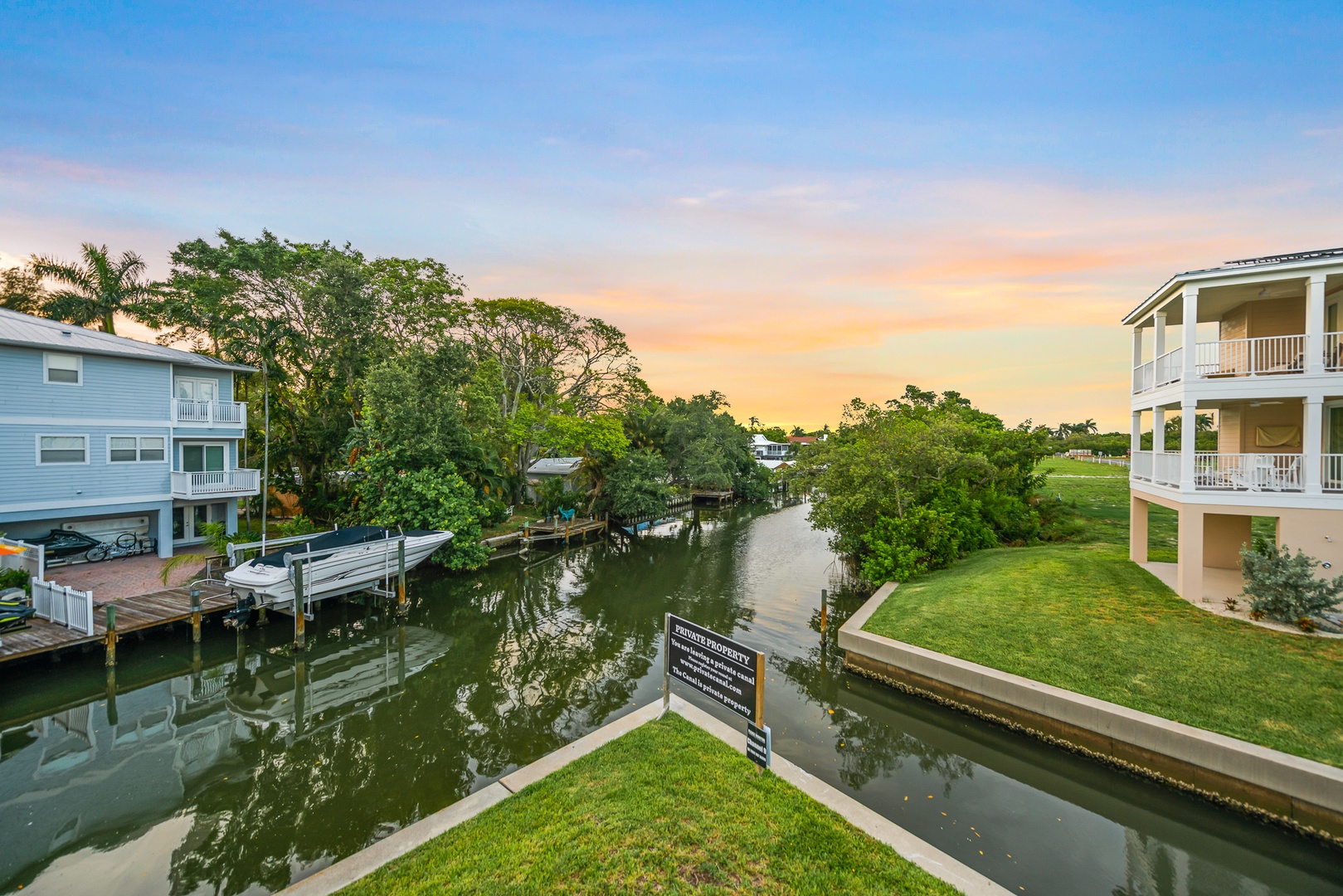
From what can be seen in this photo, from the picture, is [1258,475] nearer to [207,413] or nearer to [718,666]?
[718,666]

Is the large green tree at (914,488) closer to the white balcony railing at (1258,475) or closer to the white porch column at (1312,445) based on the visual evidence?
the white balcony railing at (1258,475)

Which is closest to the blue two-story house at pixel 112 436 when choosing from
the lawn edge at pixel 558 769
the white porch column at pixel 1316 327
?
the lawn edge at pixel 558 769

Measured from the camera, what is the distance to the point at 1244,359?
505 inches

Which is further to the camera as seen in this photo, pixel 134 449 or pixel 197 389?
pixel 197 389

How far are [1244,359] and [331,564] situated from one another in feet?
80.0

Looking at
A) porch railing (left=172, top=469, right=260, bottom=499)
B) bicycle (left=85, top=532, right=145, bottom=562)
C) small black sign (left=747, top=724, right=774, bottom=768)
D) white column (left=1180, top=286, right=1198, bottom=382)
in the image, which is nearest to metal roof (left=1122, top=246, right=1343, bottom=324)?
white column (left=1180, top=286, right=1198, bottom=382)

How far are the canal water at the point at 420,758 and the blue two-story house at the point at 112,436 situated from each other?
711cm

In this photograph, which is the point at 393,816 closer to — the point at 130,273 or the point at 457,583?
the point at 457,583

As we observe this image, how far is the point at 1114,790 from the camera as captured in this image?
24.7 ft

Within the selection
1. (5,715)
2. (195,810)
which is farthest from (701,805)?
(5,715)

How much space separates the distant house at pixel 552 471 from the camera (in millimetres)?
35031

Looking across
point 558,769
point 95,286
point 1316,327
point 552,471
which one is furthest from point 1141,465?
point 95,286

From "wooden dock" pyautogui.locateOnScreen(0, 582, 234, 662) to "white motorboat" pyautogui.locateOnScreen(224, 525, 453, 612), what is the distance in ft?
3.02

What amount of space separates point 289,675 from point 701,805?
Result: 35.5 feet
